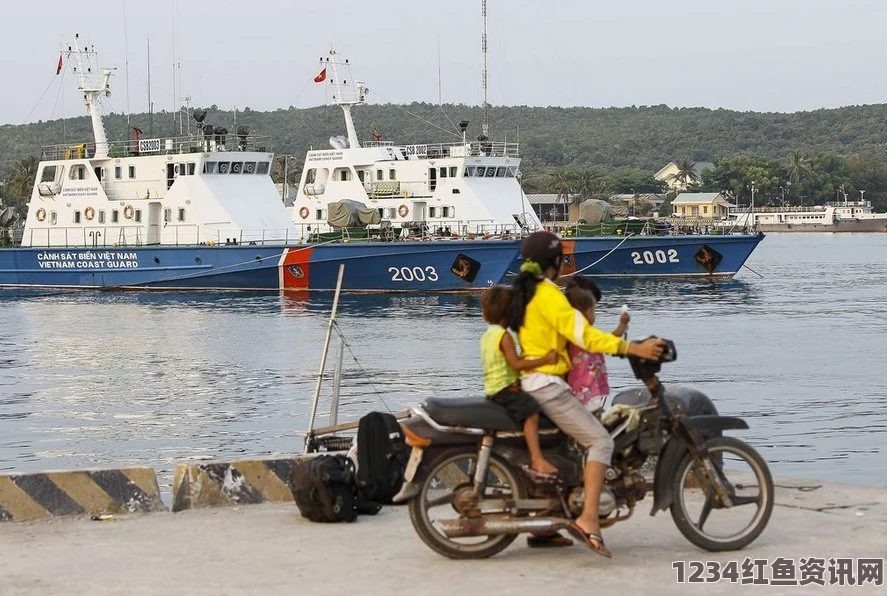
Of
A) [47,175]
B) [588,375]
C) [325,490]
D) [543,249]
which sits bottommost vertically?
[325,490]

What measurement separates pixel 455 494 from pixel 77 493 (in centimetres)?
275

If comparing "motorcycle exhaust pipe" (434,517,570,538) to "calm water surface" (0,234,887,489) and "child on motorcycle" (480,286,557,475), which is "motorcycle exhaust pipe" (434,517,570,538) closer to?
"child on motorcycle" (480,286,557,475)

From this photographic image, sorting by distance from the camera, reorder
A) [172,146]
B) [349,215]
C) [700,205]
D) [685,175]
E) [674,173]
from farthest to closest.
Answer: [674,173]
[685,175]
[700,205]
[172,146]
[349,215]

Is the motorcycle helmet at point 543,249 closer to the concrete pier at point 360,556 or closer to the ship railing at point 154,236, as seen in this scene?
the concrete pier at point 360,556

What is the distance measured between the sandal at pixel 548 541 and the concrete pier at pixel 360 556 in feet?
0.16

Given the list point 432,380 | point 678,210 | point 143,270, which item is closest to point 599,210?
point 143,270

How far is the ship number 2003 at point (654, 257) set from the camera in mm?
48531

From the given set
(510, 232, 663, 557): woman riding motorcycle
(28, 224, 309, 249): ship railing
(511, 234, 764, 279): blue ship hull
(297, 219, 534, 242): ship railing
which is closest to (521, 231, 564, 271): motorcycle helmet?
(510, 232, 663, 557): woman riding motorcycle

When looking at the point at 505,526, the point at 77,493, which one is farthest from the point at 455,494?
the point at 77,493

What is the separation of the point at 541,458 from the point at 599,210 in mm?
43089

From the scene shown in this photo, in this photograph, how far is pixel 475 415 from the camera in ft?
23.1

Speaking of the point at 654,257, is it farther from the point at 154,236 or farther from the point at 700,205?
the point at 700,205

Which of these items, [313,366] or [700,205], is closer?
[313,366]

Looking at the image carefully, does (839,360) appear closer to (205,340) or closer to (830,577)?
(205,340)
